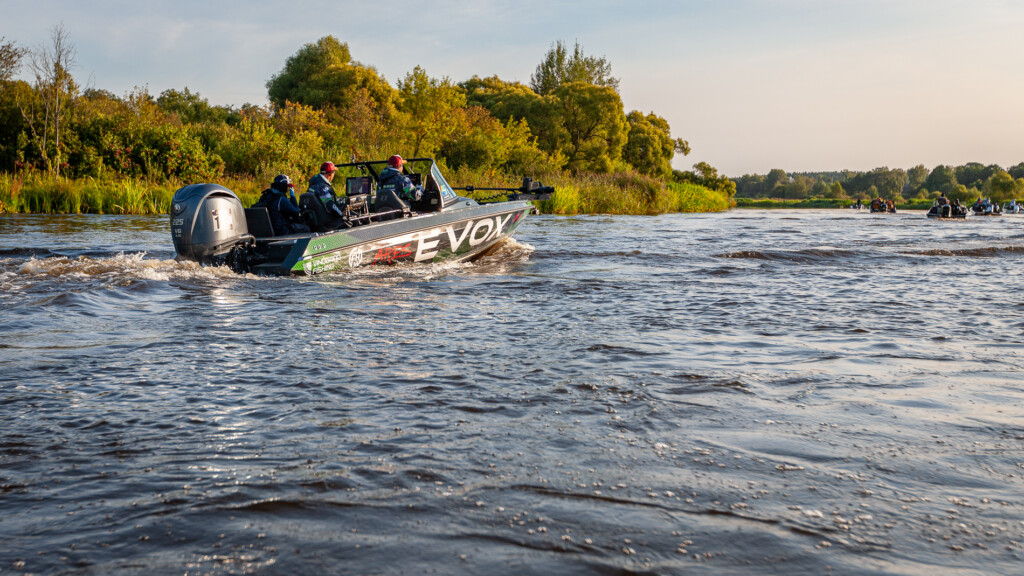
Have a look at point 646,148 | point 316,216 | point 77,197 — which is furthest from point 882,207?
point 316,216

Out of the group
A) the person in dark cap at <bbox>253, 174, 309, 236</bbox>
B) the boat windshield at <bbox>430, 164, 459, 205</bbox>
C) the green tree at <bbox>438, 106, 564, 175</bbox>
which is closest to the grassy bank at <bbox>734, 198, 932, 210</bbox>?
the green tree at <bbox>438, 106, 564, 175</bbox>

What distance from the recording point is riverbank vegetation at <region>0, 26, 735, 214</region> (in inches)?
1244

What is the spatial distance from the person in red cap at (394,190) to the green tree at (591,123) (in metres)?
51.6

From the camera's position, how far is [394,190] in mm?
11664

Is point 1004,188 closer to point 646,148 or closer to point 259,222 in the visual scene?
point 646,148

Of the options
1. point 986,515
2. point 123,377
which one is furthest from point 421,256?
point 986,515

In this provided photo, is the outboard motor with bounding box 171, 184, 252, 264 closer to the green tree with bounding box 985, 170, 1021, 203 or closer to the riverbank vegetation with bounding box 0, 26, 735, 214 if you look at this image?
the riverbank vegetation with bounding box 0, 26, 735, 214

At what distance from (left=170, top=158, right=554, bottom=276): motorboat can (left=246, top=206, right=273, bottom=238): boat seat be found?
1 centimetres

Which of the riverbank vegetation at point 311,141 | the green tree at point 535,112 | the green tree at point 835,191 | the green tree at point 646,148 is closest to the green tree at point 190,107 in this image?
the riverbank vegetation at point 311,141

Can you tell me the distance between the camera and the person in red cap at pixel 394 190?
1138 cm

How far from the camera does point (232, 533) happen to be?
2621 millimetres

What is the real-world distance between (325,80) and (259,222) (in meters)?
55.1

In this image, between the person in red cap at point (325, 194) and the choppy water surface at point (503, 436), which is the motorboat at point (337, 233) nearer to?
the person in red cap at point (325, 194)

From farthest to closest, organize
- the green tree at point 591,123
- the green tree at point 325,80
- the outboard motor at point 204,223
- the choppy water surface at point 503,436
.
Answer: the green tree at point 591,123 → the green tree at point 325,80 → the outboard motor at point 204,223 → the choppy water surface at point 503,436
